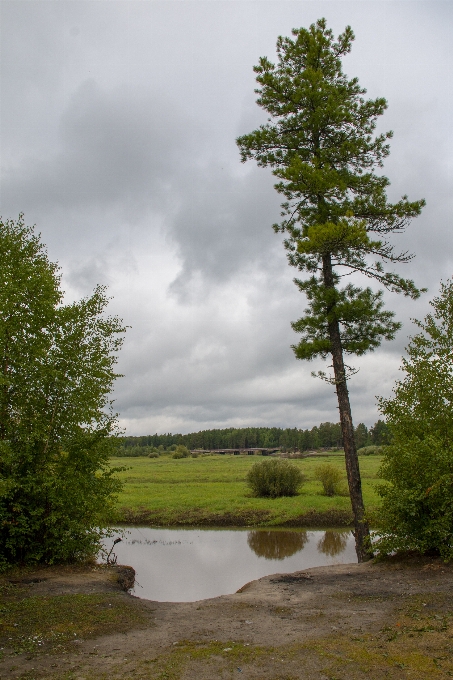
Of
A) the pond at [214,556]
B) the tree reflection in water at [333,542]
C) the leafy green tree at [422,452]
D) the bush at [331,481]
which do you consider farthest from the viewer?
the bush at [331,481]

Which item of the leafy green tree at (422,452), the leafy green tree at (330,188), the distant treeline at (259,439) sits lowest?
Answer: the distant treeline at (259,439)

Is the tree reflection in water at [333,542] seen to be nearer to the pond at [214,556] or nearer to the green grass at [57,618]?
the pond at [214,556]

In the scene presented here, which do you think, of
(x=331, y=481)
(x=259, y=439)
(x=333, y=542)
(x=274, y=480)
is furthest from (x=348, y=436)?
(x=259, y=439)

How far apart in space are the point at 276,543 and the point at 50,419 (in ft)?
46.1

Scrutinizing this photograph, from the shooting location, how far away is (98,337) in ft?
45.2

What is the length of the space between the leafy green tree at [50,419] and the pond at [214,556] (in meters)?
3.85

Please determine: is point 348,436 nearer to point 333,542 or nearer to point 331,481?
point 333,542

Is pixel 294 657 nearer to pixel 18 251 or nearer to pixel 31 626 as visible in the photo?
pixel 31 626

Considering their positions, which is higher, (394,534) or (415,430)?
(415,430)

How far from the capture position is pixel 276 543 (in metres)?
22.1

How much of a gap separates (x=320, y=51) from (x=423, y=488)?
14.0 meters

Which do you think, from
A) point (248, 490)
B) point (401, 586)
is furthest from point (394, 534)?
point (248, 490)

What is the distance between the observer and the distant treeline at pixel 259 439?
138075mm

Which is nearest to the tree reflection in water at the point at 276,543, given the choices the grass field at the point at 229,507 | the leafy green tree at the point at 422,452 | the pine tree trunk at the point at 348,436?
the grass field at the point at 229,507
